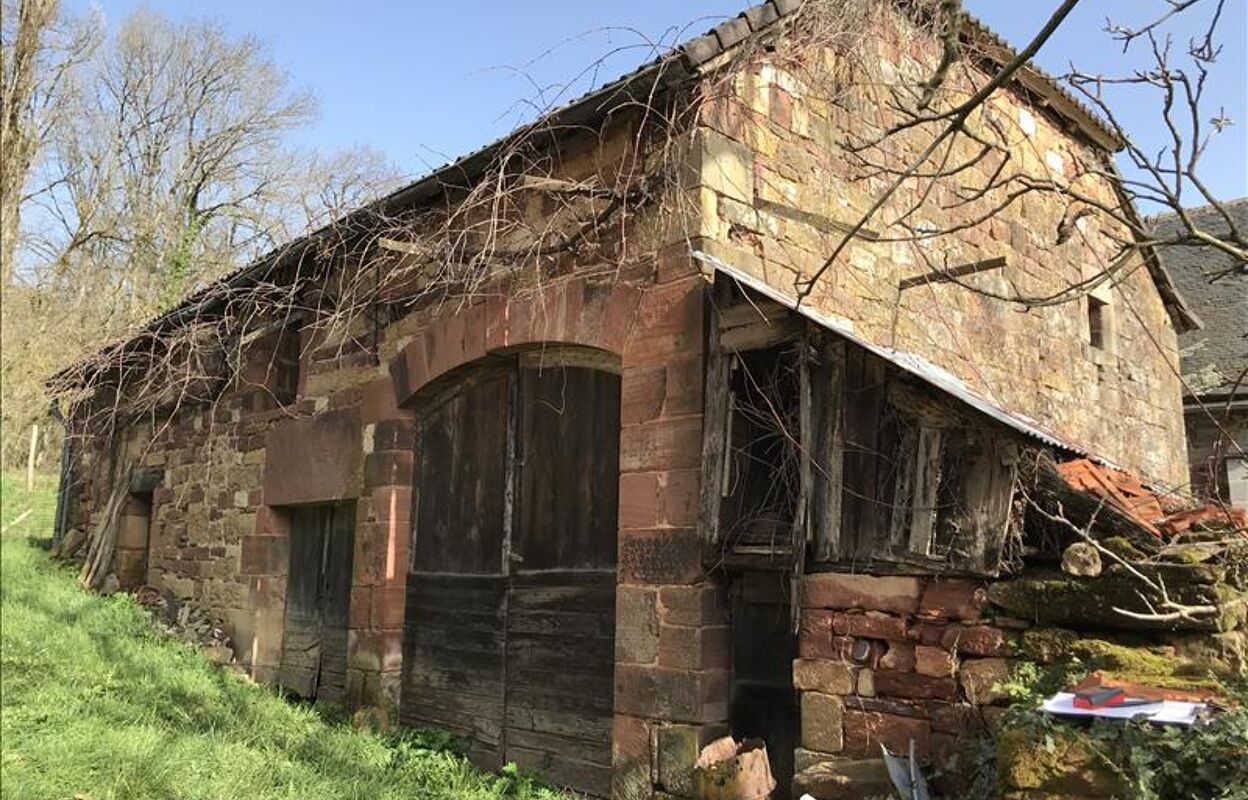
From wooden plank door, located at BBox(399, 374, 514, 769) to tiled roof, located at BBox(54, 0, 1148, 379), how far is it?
56.0 inches

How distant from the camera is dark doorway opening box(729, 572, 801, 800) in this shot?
194 inches

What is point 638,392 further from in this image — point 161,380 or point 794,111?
point 161,380

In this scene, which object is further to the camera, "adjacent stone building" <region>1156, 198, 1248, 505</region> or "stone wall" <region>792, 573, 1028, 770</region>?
"adjacent stone building" <region>1156, 198, 1248, 505</region>

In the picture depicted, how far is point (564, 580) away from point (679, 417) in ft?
4.60

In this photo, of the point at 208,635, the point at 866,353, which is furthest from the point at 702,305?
the point at 208,635

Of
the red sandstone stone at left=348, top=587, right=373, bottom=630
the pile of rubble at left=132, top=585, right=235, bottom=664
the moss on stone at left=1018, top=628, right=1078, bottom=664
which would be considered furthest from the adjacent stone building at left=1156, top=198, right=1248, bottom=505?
the pile of rubble at left=132, top=585, right=235, bottom=664

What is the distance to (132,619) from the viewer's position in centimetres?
929

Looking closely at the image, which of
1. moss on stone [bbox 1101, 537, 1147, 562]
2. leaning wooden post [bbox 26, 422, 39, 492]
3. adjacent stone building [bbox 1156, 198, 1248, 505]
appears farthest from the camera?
adjacent stone building [bbox 1156, 198, 1248, 505]

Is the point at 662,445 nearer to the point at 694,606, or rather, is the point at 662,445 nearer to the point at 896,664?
the point at 694,606

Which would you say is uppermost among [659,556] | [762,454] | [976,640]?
[762,454]

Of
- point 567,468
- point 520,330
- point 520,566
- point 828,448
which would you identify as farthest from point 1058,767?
point 520,330

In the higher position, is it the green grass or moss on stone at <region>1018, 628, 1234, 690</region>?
moss on stone at <region>1018, 628, 1234, 690</region>

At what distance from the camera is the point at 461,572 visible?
262 inches

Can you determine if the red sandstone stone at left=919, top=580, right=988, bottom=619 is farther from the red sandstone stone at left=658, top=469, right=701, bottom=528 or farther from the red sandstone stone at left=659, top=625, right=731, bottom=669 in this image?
the red sandstone stone at left=658, top=469, right=701, bottom=528
